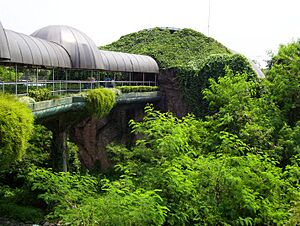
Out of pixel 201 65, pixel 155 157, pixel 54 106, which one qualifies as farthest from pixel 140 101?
pixel 155 157

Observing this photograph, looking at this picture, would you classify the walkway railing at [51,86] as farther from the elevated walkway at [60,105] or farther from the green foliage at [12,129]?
the green foliage at [12,129]

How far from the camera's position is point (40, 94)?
16.1 meters

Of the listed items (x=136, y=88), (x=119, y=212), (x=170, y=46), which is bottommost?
(x=119, y=212)

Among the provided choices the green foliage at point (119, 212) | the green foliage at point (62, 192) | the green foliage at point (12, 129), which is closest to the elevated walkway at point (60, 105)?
the green foliage at point (12, 129)

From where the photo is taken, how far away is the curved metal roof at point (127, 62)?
30.3 m

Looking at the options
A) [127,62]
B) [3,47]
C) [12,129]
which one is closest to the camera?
[12,129]

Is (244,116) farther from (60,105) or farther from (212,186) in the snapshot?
(60,105)

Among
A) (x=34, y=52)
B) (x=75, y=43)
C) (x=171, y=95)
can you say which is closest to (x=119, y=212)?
(x=34, y=52)

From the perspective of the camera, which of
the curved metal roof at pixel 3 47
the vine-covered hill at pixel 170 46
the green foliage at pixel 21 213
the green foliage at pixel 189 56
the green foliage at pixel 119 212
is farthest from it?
the vine-covered hill at pixel 170 46

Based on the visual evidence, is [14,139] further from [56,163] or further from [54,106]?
[56,163]

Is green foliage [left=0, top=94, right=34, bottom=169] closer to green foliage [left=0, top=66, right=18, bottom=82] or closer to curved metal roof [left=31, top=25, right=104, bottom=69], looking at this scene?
green foliage [left=0, top=66, right=18, bottom=82]

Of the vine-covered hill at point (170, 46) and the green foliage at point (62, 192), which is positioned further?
the vine-covered hill at point (170, 46)

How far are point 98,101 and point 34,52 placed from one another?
4.16 m

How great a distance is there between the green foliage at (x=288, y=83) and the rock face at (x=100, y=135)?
1229cm
